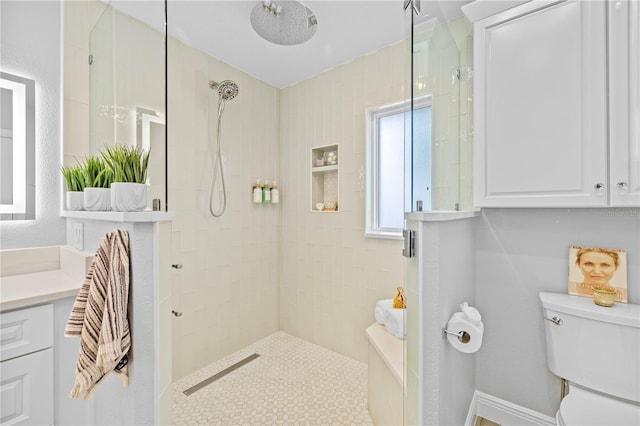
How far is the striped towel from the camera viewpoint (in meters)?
0.98

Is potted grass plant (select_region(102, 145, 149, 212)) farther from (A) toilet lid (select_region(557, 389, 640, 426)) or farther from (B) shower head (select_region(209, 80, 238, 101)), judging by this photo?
(A) toilet lid (select_region(557, 389, 640, 426))

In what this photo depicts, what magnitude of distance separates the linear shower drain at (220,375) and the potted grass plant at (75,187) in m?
1.37

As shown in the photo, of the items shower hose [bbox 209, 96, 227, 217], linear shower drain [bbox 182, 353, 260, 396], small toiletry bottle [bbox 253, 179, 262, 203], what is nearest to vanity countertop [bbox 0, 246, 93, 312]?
shower hose [bbox 209, 96, 227, 217]

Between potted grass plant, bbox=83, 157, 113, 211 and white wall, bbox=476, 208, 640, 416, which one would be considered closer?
potted grass plant, bbox=83, 157, 113, 211

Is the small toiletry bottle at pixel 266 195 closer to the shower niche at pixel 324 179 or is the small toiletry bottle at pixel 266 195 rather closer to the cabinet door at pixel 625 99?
the shower niche at pixel 324 179

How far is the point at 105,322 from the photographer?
0.98 m

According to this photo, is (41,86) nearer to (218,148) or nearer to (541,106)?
(218,148)

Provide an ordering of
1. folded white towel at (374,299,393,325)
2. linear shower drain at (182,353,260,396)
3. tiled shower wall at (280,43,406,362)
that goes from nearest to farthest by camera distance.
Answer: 1. folded white towel at (374,299,393,325)
2. linear shower drain at (182,353,260,396)
3. tiled shower wall at (280,43,406,362)

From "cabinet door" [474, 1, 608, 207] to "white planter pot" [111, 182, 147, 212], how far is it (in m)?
1.53

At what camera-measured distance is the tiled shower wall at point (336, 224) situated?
2.18m

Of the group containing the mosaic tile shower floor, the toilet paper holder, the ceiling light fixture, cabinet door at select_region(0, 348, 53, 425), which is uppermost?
the ceiling light fixture

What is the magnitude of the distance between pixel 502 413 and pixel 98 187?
2331 millimetres

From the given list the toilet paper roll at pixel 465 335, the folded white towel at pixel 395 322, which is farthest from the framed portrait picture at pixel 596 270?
the folded white towel at pixel 395 322

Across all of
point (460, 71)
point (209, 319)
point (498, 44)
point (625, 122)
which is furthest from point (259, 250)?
point (625, 122)
